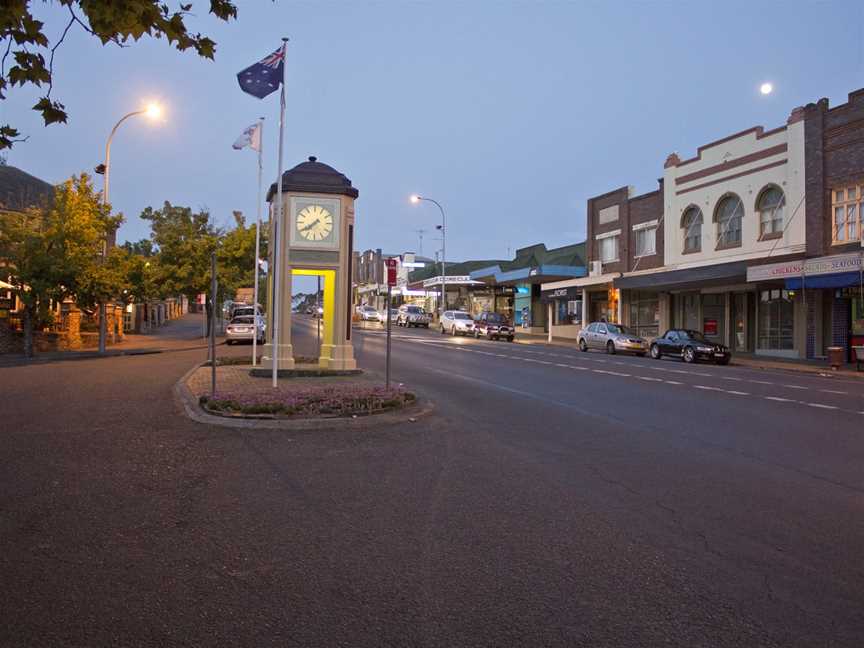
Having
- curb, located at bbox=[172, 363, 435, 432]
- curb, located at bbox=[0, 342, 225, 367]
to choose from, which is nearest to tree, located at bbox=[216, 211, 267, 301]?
curb, located at bbox=[0, 342, 225, 367]

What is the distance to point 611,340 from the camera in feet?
102

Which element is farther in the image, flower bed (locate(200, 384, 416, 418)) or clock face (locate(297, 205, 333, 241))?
clock face (locate(297, 205, 333, 241))

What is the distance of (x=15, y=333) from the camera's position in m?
26.5

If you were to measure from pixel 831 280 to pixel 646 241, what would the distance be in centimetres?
1539

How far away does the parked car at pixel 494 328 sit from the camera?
139ft

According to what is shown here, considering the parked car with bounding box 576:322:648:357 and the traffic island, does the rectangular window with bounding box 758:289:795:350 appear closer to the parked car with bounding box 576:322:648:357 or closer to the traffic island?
the parked car with bounding box 576:322:648:357

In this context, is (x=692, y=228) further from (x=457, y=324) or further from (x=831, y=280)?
(x=457, y=324)

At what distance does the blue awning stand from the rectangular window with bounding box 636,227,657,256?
1294 cm

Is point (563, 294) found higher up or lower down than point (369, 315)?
higher up

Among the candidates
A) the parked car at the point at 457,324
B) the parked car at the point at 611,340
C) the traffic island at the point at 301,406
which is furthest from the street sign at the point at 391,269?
the parked car at the point at 457,324

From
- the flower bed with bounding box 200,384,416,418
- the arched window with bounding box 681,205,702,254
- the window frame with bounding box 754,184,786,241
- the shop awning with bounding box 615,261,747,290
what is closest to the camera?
the flower bed with bounding box 200,384,416,418

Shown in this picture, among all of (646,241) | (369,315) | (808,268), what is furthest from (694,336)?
(369,315)

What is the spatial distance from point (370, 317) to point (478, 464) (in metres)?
58.1

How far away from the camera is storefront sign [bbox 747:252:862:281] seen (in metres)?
22.2
